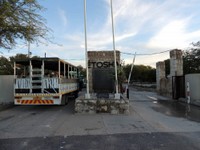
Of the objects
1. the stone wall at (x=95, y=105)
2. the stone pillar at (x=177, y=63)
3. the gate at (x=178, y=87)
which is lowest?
the stone wall at (x=95, y=105)

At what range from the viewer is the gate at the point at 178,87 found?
64.0 feet

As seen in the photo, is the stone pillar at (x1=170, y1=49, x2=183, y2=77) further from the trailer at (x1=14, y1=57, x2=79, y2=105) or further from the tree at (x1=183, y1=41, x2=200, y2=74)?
the tree at (x1=183, y1=41, x2=200, y2=74)

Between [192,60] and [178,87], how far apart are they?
68.4 ft

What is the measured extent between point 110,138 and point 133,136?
75cm

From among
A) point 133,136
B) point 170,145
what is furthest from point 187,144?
point 133,136

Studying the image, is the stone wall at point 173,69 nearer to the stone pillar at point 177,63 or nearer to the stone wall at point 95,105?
the stone pillar at point 177,63

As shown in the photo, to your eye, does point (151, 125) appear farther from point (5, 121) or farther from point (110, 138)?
point (5, 121)

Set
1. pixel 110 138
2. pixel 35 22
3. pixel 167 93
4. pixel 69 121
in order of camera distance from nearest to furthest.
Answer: pixel 110 138
pixel 69 121
pixel 35 22
pixel 167 93

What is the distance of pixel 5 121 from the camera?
11.4m

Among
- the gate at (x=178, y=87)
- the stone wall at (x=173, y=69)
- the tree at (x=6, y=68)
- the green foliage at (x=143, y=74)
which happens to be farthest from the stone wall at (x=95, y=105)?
the green foliage at (x=143, y=74)

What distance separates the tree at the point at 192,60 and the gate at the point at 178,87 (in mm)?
18945

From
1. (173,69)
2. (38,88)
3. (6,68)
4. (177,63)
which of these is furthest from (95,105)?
(6,68)

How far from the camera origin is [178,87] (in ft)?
66.6

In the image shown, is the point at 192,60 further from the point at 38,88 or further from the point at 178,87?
the point at 38,88
